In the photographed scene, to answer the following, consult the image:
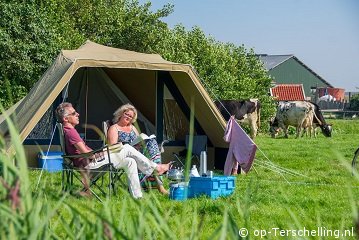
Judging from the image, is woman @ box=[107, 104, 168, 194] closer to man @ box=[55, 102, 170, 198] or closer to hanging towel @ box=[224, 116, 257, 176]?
man @ box=[55, 102, 170, 198]

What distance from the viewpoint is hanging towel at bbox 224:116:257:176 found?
937 centimetres

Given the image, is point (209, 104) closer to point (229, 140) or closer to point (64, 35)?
point (229, 140)

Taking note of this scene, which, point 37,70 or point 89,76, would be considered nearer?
point 89,76

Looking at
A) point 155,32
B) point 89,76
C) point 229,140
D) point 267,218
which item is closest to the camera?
point 267,218

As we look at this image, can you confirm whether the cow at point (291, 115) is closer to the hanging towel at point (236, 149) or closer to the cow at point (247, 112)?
the cow at point (247, 112)

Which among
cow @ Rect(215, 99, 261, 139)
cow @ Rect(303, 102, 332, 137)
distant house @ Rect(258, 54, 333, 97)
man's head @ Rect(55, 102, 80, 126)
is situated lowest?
cow @ Rect(303, 102, 332, 137)

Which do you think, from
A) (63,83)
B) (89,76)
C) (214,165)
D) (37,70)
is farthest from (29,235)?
(37,70)

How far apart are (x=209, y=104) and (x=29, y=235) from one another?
8.08 m

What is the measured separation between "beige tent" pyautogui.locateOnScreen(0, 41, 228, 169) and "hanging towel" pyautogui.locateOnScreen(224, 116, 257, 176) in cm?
34

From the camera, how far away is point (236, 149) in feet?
31.4

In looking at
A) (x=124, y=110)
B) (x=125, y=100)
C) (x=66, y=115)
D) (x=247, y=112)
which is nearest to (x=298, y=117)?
(x=247, y=112)

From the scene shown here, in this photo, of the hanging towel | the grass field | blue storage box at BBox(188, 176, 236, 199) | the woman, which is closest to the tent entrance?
the hanging towel

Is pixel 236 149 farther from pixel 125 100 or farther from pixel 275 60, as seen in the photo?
pixel 275 60

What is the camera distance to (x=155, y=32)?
85.5ft
